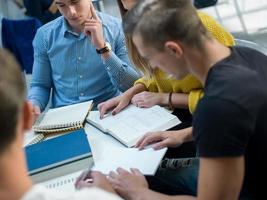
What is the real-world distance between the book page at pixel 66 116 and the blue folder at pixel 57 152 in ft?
0.54

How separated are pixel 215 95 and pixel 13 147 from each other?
545 mm

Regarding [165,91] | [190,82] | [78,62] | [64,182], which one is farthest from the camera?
[78,62]

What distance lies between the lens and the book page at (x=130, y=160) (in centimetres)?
133

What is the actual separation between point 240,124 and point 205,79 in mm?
185

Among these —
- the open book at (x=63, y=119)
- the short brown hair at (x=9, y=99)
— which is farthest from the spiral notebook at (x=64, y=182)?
the short brown hair at (x=9, y=99)

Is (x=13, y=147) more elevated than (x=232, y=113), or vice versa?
(x=13, y=147)

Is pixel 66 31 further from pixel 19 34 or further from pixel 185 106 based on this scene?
pixel 19 34

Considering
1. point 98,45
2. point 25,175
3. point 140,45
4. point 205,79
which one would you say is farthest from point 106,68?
point 25,175

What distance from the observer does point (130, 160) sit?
4.52 ft

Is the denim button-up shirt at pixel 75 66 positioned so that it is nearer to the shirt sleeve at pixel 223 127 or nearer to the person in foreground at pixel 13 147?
the shirt sleeve at pixel 223 127

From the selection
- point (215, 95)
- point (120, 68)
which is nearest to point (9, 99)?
point (215, 95)

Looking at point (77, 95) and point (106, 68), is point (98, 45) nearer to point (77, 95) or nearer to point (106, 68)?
point (106, 68)

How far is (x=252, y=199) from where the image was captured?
1216 mm

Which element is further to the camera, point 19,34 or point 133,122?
point 19,34
